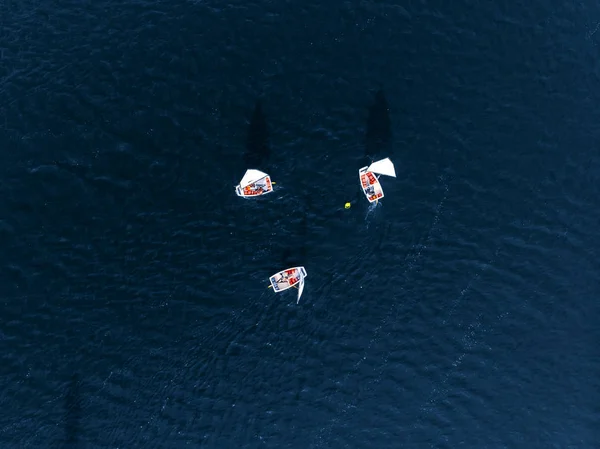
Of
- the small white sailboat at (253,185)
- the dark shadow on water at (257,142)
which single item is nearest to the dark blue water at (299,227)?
the dark shadow on water at (257,142)

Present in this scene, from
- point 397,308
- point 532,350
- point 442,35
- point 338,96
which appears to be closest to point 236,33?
point 338,96

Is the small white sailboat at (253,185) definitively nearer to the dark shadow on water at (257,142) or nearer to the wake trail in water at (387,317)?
the dark shadow on water at (257,142)

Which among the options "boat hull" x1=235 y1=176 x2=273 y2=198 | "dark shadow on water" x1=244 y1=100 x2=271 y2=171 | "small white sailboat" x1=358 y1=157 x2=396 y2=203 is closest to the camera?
"boat hull" x1=235 y1=176 x2=273 y2=198

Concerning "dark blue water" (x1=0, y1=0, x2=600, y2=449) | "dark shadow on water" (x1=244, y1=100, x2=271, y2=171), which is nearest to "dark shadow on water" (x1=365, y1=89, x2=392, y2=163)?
"dark blue water" (x1=0, y1=0, x2=600, y2=449)

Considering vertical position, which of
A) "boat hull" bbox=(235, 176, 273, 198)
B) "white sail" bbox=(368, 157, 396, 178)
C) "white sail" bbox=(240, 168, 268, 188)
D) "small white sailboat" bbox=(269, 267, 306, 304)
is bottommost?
"small white sailboat" bbox=(269, 267, 306, 304)

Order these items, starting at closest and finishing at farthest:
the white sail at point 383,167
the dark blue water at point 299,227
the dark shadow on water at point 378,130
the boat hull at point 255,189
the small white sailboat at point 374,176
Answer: the dark blue water at point 299,227
the boat hull at point 255,189
the small white sailboat at point 374,176
the white sail at point 383,167
the dark shadow on water at point 378,130

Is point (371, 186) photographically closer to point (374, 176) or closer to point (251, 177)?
point (374, 176)

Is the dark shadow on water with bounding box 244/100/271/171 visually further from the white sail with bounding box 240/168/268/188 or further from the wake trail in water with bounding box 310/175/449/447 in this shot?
the wake trail in water with bounding box 310/175/449/447
